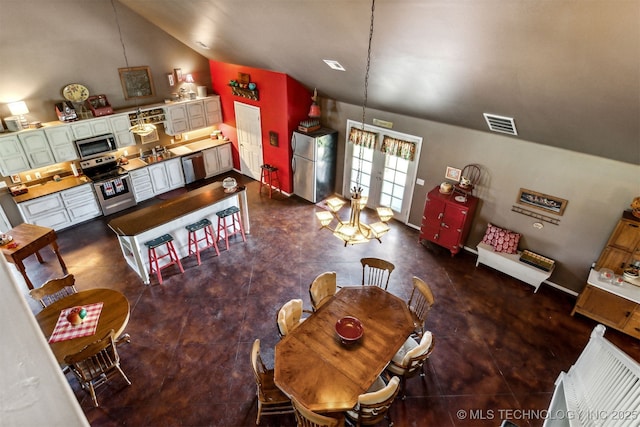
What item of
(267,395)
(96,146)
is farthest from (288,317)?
(96,146)

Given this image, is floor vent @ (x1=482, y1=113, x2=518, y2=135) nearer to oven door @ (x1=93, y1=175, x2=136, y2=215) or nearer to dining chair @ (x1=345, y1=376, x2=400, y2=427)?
dining chair @ (x1=345, y1=376, x2=400, y2=427)

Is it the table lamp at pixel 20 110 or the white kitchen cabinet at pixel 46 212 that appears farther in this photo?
the white kitchen cabinet at pixel 46 212

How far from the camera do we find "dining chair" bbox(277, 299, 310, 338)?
158 inches

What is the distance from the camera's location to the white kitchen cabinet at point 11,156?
20.2ft

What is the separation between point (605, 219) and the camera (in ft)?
16.9

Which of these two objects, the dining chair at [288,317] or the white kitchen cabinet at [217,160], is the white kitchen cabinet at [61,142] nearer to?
the white kitchen cabinet at [217,160]

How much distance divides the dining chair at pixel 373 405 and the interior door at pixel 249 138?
21.5ft

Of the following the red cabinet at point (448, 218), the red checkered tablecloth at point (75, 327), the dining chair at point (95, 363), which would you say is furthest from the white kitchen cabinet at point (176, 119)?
the red cabinet at point (448, 218)

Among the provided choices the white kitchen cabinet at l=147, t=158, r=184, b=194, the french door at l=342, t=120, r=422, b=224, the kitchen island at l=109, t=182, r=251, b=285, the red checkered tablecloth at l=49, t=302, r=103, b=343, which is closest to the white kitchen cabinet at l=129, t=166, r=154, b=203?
the white kitchen cabinet at l=147, t=158, r=184, b=194

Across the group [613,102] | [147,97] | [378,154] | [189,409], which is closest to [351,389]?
[189,409]

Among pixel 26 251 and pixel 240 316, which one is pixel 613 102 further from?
pixel 26 251

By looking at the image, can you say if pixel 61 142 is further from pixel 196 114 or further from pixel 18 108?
pixel 196 114

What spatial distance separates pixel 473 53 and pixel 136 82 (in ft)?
23.4

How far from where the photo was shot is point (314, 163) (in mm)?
7766
